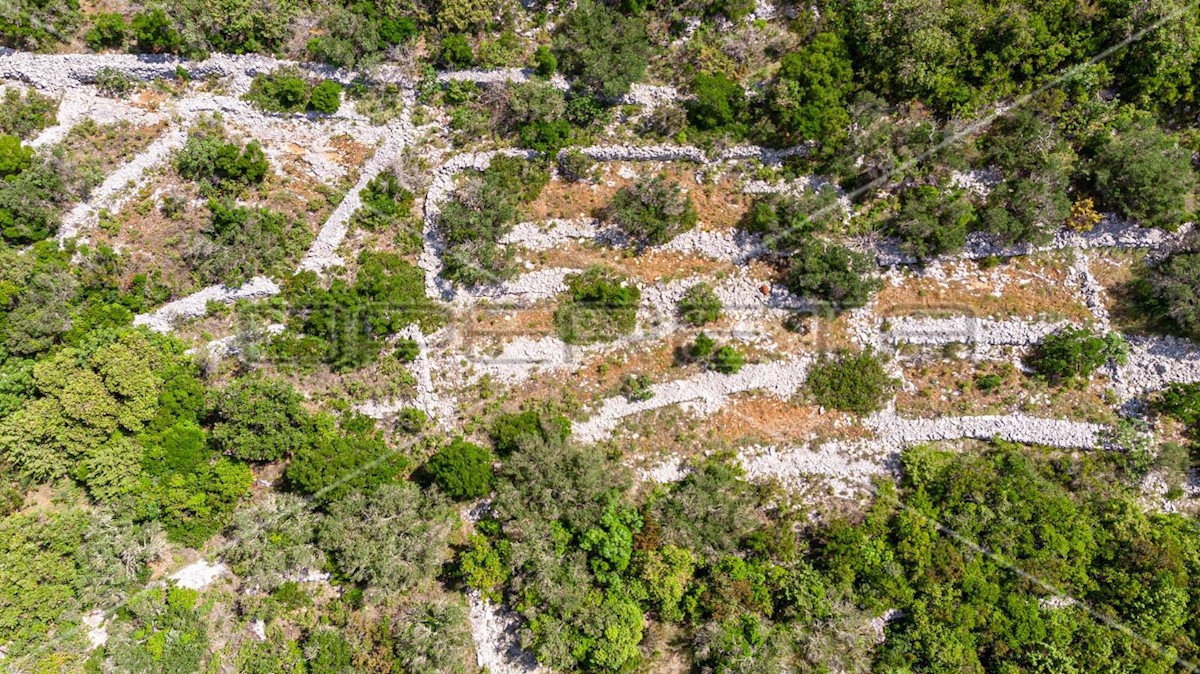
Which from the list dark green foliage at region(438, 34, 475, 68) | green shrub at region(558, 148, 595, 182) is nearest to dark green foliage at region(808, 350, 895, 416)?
green shrub at region(558, 148, 595, 182)

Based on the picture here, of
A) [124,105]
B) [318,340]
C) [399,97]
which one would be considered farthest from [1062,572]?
[124,105]

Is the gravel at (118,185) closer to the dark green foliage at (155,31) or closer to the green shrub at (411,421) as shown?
the dark green foliage at (155,31)

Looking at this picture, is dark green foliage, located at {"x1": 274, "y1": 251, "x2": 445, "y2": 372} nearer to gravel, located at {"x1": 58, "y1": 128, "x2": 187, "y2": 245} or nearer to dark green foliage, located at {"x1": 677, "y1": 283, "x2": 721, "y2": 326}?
gravel, located at {"x1": 58, "y1": 128, "x2": 187, "y2": 245}

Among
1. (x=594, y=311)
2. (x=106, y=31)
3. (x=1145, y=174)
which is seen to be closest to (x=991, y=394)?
(x=1145, y=174)

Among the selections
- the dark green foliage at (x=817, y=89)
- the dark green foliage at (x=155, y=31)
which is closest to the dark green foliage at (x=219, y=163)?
the dark green foliage at (x=155, y=31)

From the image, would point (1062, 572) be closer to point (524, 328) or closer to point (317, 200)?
point (524, 328)

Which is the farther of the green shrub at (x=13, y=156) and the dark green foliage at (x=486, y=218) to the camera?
the dark green foliage at (x=486, y=218)

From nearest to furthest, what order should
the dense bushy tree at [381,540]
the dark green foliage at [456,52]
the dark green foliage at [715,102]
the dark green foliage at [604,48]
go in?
the dense bushy tree at [381,540] < the dark green foliage at [715,102] < the dark green foliage at [604,48] < the dark green foliage at [456,52]
